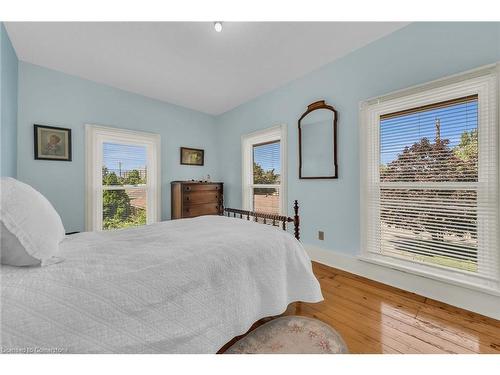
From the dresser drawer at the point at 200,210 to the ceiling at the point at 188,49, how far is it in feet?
6.54

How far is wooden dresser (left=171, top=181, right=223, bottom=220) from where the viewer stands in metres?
3.67

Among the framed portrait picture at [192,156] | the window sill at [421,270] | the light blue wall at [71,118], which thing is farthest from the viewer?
the framed portrait picture at [192,156]

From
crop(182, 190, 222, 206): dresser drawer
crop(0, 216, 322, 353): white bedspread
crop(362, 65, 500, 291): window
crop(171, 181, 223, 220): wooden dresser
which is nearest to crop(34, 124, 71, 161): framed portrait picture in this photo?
crop(171, 181, 223, 220): wooden dresser

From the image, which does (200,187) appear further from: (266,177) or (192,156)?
(266,177)

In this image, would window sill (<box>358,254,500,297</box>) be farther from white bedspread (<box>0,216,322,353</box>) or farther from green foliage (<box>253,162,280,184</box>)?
green foliage (<box>253,162,280,184</box>)

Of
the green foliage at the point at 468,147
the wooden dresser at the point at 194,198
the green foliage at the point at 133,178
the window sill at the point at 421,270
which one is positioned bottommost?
the window sill at the point at 421,270

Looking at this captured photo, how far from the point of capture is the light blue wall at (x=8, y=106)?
197cm

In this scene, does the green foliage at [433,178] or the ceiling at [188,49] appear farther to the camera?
the ceiling at [188,49]

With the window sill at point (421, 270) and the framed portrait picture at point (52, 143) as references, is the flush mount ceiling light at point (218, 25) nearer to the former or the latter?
the framed portrait picture at point (52, 143)

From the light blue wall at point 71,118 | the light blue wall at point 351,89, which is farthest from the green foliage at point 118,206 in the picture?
the light blue wall at point 351,89

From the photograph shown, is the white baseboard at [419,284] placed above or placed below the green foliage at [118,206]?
below

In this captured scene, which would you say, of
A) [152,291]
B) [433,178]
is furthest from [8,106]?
[433,178]

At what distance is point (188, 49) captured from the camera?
2.42m

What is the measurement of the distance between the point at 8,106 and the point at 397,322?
4.14 meters
